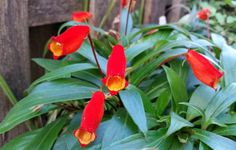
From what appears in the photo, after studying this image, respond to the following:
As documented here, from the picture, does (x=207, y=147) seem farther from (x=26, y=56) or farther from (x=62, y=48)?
(x=26, y=56)

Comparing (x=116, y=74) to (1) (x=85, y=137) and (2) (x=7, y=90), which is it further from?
(2) (x=7, y=90)

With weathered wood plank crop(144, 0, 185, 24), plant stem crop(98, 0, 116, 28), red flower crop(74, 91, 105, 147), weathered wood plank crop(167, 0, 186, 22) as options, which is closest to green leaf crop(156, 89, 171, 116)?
red flower crop(74, 91, 105, 147)

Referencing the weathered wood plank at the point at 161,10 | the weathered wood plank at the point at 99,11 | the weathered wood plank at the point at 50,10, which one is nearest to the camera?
the weathered wood plank at the point at 50,10

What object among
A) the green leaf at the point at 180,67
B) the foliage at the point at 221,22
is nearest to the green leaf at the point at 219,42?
the green leaf at the point at 180,67

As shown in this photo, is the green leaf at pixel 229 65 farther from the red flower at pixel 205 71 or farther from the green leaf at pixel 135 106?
the green leaf at pixel 135 106

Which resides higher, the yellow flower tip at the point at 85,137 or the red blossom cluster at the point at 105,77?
the red blossom cluster at the point at 105,77

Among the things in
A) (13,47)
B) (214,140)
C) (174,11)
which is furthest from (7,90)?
(174,11)

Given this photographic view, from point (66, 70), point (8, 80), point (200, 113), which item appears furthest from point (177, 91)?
point (8, 80)

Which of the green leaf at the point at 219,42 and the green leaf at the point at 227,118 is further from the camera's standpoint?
the green leaf at the point at 219,42
